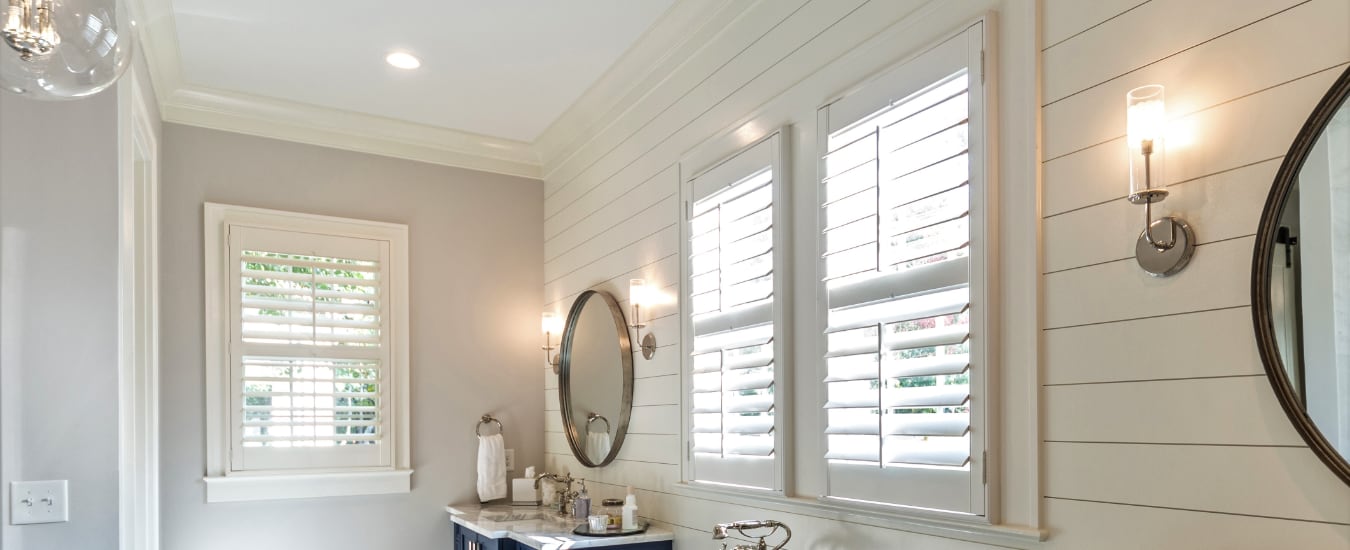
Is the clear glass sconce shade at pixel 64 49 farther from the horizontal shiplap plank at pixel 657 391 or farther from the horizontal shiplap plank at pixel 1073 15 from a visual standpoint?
the horizontal shiplap plank at pixel 657 391

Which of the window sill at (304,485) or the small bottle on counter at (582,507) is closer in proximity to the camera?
the small bottle on counter at (582,507)

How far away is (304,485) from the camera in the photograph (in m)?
4.20

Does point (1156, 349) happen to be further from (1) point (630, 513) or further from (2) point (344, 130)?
(2) point (344, 130)

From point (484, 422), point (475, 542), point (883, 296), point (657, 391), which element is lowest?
point (475, 542)

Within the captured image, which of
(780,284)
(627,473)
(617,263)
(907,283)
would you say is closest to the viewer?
(907,283)

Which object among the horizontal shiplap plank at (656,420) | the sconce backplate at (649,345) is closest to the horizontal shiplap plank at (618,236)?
the sconce backplate at (649,345)

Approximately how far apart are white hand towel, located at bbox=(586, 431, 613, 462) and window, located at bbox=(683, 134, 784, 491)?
2.59 feet

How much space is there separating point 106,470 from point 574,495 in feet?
6.61

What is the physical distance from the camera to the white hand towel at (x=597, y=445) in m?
3.95

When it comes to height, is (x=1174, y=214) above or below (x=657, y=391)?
above

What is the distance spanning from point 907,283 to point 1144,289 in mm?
619

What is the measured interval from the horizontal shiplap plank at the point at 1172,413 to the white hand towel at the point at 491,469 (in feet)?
10.5

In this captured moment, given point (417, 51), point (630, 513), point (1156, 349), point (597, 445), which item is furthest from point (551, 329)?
point (1156, 349)

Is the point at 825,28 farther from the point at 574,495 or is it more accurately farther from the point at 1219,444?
the point at 574,495
